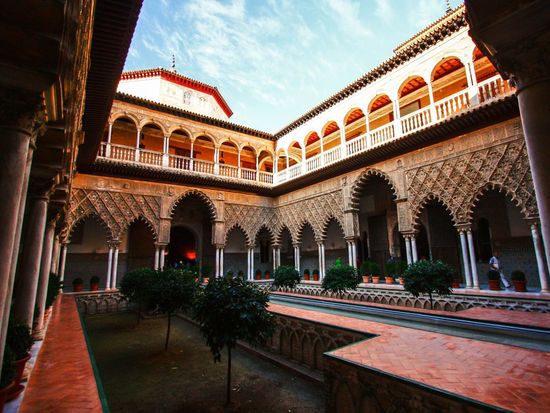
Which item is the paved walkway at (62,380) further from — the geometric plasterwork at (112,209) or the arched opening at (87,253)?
the arched opening at (87,253)

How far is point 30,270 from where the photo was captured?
441 centimetres

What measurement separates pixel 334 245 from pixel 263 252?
16.6ft

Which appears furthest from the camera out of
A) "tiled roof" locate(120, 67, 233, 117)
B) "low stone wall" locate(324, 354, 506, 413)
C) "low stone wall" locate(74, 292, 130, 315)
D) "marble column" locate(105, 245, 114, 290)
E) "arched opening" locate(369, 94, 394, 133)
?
"tiled roof" locate(120, 67, 233, 117)

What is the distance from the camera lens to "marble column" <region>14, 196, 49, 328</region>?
427 cm

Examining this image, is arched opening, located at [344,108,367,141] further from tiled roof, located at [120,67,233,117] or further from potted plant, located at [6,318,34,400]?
potted plant, located at [6,318,34,400]

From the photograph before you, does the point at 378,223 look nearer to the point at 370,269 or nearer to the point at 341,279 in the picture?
the point at 370,269

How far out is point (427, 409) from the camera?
7.29 feet

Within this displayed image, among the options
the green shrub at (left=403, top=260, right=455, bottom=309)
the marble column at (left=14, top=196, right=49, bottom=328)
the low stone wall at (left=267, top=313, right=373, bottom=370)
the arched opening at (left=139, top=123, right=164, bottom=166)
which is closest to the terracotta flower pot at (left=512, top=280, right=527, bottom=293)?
the green shrub at (left=403, top=260, right=455, bottom=309)

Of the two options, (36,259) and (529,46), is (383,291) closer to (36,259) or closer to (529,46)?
(529,46)

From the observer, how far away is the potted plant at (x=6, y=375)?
2294 millimetres

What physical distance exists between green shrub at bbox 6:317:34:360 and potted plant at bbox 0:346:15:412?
1.50 ft

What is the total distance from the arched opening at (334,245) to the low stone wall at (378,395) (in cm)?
1293

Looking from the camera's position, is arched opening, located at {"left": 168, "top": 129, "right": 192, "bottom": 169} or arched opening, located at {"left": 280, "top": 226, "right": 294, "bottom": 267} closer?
arched opening, located at {"left": 168, "top": 129, "right": 192, "bottom": 169}

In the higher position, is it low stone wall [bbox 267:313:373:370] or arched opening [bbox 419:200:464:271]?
arched opening [bbox 419:200:464:271]
